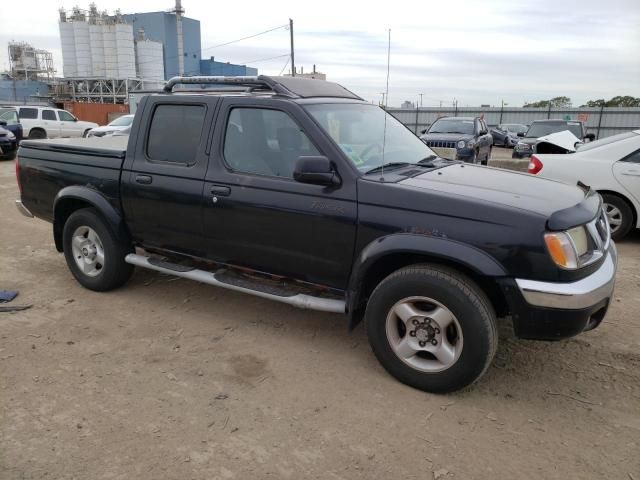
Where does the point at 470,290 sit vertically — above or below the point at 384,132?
below

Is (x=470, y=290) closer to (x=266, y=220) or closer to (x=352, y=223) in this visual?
(x=352, y=223)

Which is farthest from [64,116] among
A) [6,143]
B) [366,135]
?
[366,135]

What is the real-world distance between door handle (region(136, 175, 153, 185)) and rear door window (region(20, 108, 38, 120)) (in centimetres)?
1980

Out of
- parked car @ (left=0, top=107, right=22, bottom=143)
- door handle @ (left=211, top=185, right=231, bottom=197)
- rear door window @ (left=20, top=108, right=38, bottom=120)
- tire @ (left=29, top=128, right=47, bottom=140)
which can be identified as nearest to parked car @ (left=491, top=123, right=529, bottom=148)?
tire @ (left=29, top=128, right=47, bottom=140)

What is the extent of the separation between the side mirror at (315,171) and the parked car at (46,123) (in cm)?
2104

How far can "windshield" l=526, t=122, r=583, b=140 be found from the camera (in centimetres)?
1550

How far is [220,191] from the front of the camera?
12.9ft

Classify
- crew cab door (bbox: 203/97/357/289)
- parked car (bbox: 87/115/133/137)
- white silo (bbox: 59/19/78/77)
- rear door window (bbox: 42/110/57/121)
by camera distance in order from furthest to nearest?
white silo (bbox: 59/19/78/77) → rear door window (bbox: 42/110/57/121) → parked car (bbox: 87/115/133/137) → crew cab door (bbox: 203/97/357/289)

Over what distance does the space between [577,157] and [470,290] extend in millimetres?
4964

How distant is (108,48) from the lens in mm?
57781

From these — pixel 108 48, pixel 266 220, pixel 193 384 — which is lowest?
pixel 193 384

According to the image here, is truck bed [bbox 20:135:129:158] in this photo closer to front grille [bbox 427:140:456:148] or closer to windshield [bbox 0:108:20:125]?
front grille [bbox 427:140:456:148]

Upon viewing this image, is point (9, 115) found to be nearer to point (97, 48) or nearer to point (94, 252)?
point (94, 252)

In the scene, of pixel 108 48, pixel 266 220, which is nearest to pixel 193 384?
pixel 266 220
